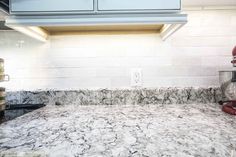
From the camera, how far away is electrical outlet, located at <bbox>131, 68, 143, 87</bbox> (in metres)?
1.29

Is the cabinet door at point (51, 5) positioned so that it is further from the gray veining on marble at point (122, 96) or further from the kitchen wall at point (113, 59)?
the gray veining on marble at point (122, 96)

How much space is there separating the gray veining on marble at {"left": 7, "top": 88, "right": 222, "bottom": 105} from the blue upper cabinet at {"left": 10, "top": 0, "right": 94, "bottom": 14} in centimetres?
51

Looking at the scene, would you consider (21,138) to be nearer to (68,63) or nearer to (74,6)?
(74,6)

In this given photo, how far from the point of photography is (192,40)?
129cm

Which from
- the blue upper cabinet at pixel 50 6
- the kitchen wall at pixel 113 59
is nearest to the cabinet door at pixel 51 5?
the blue upper cabinet at pixel 50 6

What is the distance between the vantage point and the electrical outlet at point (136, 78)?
1.29 m

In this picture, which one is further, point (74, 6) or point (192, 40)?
point (192, 40)

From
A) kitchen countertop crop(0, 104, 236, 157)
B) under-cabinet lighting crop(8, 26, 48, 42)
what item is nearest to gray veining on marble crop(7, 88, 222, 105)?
kitchen countertop crop(0, 104, 236, 157)

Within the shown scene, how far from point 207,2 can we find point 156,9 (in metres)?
0.39

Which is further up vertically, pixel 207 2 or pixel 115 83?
pixel 207 2

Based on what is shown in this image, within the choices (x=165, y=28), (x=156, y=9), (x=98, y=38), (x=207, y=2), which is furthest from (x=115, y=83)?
(x=207, y=2)

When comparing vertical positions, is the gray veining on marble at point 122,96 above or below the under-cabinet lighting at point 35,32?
below

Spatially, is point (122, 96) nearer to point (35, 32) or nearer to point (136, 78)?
point (136, 78)

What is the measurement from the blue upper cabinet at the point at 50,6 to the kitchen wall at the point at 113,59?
40 cm
